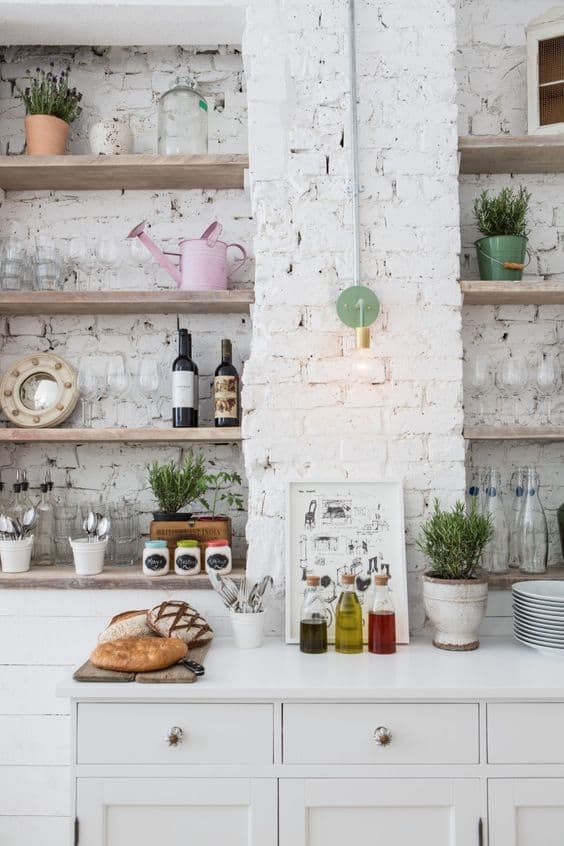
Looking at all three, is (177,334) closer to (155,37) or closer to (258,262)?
(258,262)

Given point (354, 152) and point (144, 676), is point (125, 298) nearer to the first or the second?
point (354, 152)

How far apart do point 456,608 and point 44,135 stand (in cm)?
198

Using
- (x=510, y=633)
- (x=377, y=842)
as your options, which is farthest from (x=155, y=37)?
(x=377, y=842)

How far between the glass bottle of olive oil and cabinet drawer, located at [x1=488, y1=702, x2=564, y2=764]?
0.39 meters

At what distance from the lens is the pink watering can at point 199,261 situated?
228 cm

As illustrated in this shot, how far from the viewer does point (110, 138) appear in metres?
2.33

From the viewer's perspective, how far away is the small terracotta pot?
2332 mm

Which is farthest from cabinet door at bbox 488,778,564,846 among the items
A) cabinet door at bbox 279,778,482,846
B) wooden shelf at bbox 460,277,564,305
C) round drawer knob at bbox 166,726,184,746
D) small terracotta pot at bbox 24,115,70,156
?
small terracotta pot at bbox 24,115,70,156

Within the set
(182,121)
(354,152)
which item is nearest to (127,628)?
(354,152)

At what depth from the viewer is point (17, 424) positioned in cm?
237

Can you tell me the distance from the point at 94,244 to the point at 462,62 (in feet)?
4.69

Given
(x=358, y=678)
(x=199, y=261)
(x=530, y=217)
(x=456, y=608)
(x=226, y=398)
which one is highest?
(x=530, y=217)

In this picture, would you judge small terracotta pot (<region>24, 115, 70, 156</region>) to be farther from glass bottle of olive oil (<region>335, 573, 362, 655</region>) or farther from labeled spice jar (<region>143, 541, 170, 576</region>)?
glass bottle of olive oil (<region>335, 573, 362, 655</region>)

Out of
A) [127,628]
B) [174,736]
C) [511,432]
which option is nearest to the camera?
[174,736]
